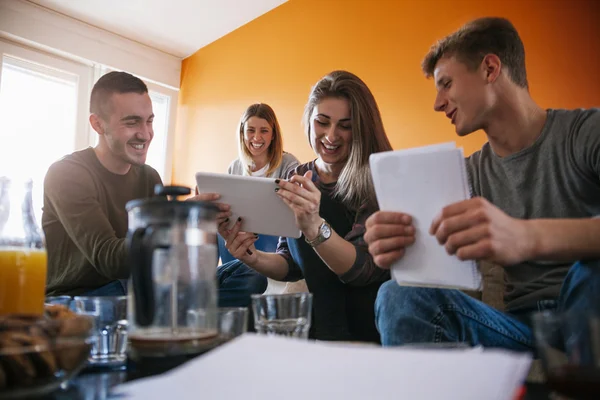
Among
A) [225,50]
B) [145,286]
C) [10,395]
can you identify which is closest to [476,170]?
[145,286]

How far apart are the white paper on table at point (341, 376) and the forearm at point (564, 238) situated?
16.2 inches

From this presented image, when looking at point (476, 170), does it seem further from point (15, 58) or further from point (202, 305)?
point (15, 58)

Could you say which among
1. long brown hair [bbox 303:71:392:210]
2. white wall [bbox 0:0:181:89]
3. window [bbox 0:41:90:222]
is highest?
white wall [bbox 0:0:181:89]

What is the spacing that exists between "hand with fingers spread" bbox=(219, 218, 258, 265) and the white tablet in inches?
1.1

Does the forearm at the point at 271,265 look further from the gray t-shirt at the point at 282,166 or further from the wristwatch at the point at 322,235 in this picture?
the gray t-shirt at the point at 282,166

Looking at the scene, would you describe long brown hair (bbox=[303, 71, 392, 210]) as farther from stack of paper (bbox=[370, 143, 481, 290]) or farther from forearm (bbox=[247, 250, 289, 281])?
stack of paper (bbox=[370, 143, 481, 290])

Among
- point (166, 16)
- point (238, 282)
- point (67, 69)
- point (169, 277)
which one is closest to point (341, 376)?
point (169, 277)

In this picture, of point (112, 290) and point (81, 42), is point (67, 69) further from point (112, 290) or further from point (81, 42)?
point (112, 290)

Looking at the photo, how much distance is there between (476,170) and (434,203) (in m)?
0.54

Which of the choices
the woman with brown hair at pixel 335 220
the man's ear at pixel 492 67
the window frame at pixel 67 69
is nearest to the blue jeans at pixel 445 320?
the woman with brown hair at pixel 335 220

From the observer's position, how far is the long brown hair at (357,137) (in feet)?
4.73

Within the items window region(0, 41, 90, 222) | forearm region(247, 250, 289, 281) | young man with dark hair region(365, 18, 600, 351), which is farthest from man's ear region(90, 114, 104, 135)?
window region(0, 41, 90, 222)

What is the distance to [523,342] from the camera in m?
0.89

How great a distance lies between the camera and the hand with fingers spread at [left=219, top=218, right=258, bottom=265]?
1331 millimetres
